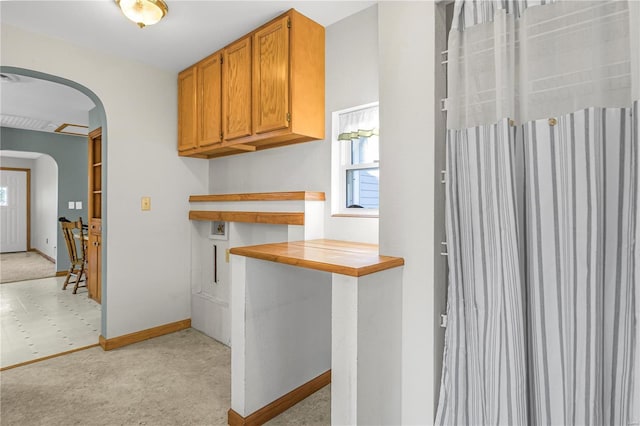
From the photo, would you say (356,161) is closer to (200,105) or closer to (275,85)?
(275,85)

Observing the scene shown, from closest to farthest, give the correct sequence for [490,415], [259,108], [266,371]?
1. [490,415]
2. [266,371]
3. [259,108]

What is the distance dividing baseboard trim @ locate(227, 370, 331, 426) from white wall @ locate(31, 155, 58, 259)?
608 cm

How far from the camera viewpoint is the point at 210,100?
2928mm

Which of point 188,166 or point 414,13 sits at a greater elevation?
point 414,13

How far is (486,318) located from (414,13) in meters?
1.30

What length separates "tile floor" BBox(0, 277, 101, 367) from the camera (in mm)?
2807

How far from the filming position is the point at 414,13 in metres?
1.50

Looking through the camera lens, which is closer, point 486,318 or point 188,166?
point 486,318

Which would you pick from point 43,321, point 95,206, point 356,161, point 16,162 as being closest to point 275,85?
point 356,161

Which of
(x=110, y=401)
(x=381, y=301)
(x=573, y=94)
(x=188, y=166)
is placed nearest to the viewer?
(x=573, y=94)

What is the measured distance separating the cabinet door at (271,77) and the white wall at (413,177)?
850 mm

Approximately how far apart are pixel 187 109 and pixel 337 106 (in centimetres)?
160

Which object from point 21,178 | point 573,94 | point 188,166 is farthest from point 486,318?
point 21,178

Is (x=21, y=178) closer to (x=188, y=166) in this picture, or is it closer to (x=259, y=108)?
(x=188, y=166)
